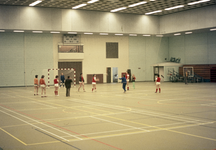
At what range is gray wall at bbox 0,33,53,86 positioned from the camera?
41094 millimetres

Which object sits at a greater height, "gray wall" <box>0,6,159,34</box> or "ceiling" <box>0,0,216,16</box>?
"ceiling" <box>0,0,216,16</box>

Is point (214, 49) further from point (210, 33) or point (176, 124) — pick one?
point (176, 124)

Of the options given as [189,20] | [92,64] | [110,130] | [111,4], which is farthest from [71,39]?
[110,130]

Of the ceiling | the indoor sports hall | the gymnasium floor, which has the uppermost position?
the ceiling

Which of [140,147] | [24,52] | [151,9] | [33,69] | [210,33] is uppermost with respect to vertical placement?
[151,9]

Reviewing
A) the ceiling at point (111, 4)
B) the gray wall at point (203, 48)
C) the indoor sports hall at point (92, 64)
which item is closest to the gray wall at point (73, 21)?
the indoor sports hall at point (92, 64)

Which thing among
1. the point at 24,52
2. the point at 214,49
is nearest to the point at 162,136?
the point at 24,52

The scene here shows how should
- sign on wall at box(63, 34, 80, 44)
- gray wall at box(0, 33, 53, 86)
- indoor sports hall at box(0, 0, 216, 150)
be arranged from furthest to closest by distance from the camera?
1. sign on wall at box(63, 34, 80, 44)
2. gray wall at box(0, 33, 53, 86)
3. indoor sports hall at box(0, 0, 216, 150)

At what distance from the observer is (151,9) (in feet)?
138

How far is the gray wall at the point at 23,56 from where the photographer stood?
41.1 metres

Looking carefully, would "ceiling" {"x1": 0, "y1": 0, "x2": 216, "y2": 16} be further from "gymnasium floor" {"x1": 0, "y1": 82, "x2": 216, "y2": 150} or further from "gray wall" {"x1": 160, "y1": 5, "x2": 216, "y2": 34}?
"gymnasium floor" {"x1": 0, "y1": 82, "x2": 216, "y2": 150}

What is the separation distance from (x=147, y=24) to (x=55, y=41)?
16.2 meters

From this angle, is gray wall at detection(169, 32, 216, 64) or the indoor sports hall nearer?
the indoor sports hall

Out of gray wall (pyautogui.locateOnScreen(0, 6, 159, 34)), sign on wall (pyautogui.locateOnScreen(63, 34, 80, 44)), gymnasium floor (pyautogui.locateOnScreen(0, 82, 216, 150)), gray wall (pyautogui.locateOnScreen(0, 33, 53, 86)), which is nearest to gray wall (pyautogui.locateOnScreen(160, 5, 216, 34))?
gray wall (pyautogui.locateOnScreen(0, 6, 159, 34))
